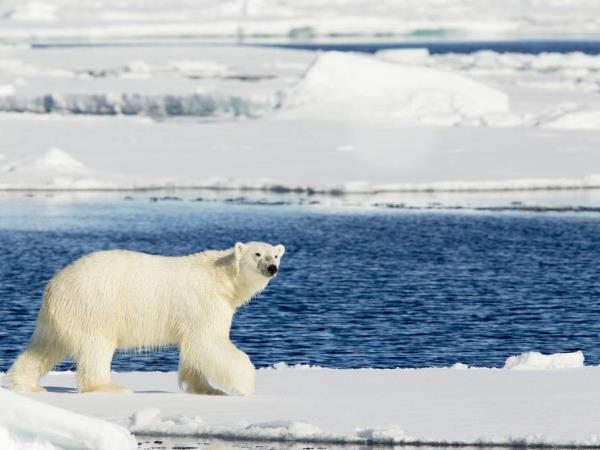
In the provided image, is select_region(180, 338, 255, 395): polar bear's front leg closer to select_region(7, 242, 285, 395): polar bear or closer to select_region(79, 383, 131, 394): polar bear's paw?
select_region(7, 242, 285, 395): polar bear

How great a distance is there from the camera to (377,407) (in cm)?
942

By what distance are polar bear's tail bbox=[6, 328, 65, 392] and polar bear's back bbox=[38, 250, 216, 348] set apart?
0.19 meters

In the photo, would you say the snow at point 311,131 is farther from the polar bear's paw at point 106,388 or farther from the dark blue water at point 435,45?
the dark blue water at point 435,45

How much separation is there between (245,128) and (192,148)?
3.06 meters

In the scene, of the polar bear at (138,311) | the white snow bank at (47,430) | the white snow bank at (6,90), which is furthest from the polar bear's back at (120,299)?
the white snow bank at (6,90)

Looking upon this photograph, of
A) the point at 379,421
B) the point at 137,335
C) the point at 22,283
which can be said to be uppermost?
the point at 22,283

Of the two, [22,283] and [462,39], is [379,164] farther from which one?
[462,39]

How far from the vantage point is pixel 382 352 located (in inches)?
592

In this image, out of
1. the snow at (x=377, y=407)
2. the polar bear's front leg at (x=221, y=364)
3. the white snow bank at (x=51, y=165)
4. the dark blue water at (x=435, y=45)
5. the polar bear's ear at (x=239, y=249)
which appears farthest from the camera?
the dark blue water at (x=435, y=45)

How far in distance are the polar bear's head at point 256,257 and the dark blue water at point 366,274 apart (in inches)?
159

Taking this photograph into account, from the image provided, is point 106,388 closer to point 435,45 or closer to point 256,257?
point 256,257

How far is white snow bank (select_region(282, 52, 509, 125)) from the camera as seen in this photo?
125ft

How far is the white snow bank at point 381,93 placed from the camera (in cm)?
3812

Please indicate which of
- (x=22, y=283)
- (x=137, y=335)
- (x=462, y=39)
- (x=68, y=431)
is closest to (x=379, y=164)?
(x=22, y=283)
